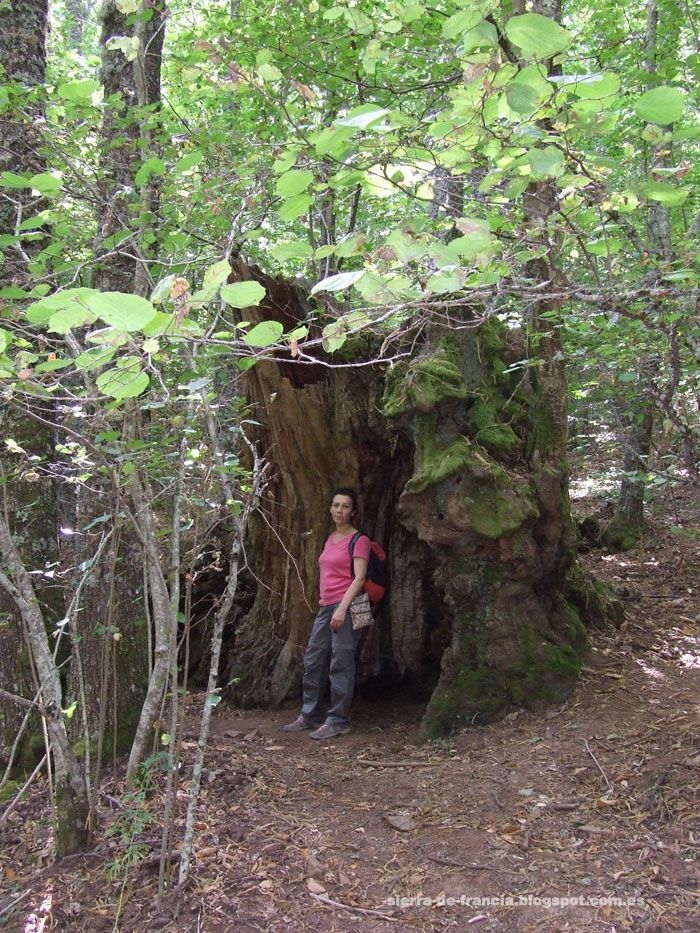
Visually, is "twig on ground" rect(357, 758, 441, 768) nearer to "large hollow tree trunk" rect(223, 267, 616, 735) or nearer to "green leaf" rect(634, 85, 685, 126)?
"large hollow tree trunk" rect(223, 267, 616, 735)

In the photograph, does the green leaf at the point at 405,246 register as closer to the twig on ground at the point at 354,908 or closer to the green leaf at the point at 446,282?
the green leaf at the point at 446,282

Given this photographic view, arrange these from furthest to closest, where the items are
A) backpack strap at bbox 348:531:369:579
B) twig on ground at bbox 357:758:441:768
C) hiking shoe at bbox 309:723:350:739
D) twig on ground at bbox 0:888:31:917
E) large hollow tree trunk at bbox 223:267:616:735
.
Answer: backpack strap at bbox 348:531:369:579
hiking shoe at bbox 309:723:350:739
large hollow tree trunk at bbox 223:267:616:735
twig on ground at bbox 357:758:441:768
twig on ground at bbox 0:888:31:917

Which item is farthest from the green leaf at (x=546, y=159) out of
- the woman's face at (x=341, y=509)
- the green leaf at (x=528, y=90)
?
the woman's face at (x=341, y=509)

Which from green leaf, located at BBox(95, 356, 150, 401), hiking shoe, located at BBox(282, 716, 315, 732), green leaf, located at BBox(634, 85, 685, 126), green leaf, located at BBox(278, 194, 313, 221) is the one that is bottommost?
hiking shoe, located at BBox(282, 716, 315, 732)

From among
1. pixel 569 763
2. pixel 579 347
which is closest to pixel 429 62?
pixel 579 347

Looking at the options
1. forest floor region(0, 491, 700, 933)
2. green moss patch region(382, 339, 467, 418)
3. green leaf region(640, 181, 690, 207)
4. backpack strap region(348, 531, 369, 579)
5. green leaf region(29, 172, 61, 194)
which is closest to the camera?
green leaf region(640, 181, 690, 207)

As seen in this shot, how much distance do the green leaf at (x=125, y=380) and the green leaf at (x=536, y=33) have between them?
1.28 meters

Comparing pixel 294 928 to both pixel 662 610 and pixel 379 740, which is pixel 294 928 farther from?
pixel 662 610

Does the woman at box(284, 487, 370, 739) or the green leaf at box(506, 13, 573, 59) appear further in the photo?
the woman at box(284, 487, 370, 739)

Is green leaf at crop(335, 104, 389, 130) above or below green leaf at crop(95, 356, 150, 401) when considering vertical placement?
above

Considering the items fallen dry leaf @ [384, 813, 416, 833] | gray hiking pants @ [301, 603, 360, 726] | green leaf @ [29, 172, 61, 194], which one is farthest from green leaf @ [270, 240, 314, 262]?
gray hiking pants @ [301, 603, 360, 726]

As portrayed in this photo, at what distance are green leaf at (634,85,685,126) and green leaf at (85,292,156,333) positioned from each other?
152cm

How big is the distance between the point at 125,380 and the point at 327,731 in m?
4.15

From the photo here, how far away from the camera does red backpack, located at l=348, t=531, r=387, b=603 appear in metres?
5.45
